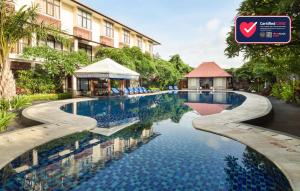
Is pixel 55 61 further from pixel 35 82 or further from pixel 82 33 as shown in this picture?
pixel 82 33

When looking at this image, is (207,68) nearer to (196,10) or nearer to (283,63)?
(196,10)

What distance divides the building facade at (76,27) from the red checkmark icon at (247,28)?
17534mm

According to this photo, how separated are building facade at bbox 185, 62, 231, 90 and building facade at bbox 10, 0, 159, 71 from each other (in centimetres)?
1932

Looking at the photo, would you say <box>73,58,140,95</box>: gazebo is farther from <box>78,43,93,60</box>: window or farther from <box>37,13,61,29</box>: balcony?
<box>78,43,93,60</box>: window

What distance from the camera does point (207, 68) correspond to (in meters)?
55.1

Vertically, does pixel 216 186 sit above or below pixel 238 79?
below

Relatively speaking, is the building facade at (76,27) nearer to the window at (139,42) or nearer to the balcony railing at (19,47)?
the balcony railing at (19,47)

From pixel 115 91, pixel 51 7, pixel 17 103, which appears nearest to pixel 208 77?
pixel 115 91

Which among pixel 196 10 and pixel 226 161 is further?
pixel 196 10

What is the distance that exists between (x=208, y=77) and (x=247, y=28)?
155 feet

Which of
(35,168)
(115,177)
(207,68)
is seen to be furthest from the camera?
(207,68)

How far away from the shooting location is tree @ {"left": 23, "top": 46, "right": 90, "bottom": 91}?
871 inches

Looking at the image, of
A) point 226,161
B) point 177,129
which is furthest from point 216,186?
point 177,129

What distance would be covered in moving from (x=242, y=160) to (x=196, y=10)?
19.2 meters
